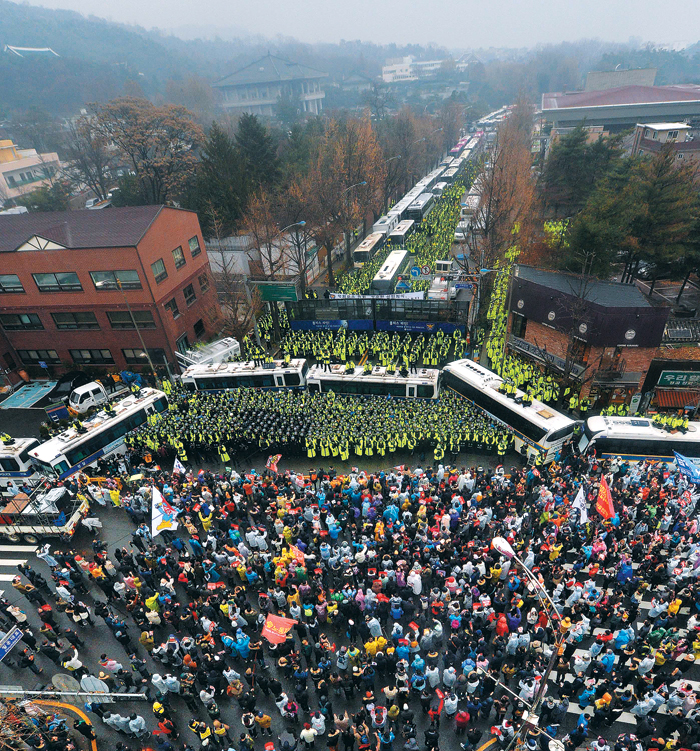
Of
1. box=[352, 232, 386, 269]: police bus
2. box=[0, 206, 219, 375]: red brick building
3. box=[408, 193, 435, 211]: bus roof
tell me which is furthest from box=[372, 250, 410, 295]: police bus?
box=[0, 206, 219, 375]: red brick building

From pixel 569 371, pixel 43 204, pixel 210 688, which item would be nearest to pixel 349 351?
pixel 569 371

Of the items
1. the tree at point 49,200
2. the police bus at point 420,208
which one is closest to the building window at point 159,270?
the police bus at point 420,208

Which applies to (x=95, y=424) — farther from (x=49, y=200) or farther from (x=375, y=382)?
(x=49, y=200)

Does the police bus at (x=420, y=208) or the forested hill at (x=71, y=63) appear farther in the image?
the forested hill at (x=71, y=63)

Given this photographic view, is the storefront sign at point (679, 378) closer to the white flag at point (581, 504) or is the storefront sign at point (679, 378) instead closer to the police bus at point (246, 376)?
the white flag at point (581, 504)

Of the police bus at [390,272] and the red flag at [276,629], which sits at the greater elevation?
the red flag at [276,629]

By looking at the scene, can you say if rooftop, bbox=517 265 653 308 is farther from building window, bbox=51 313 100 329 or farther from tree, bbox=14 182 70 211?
tree, bbox=14 182 70 211
